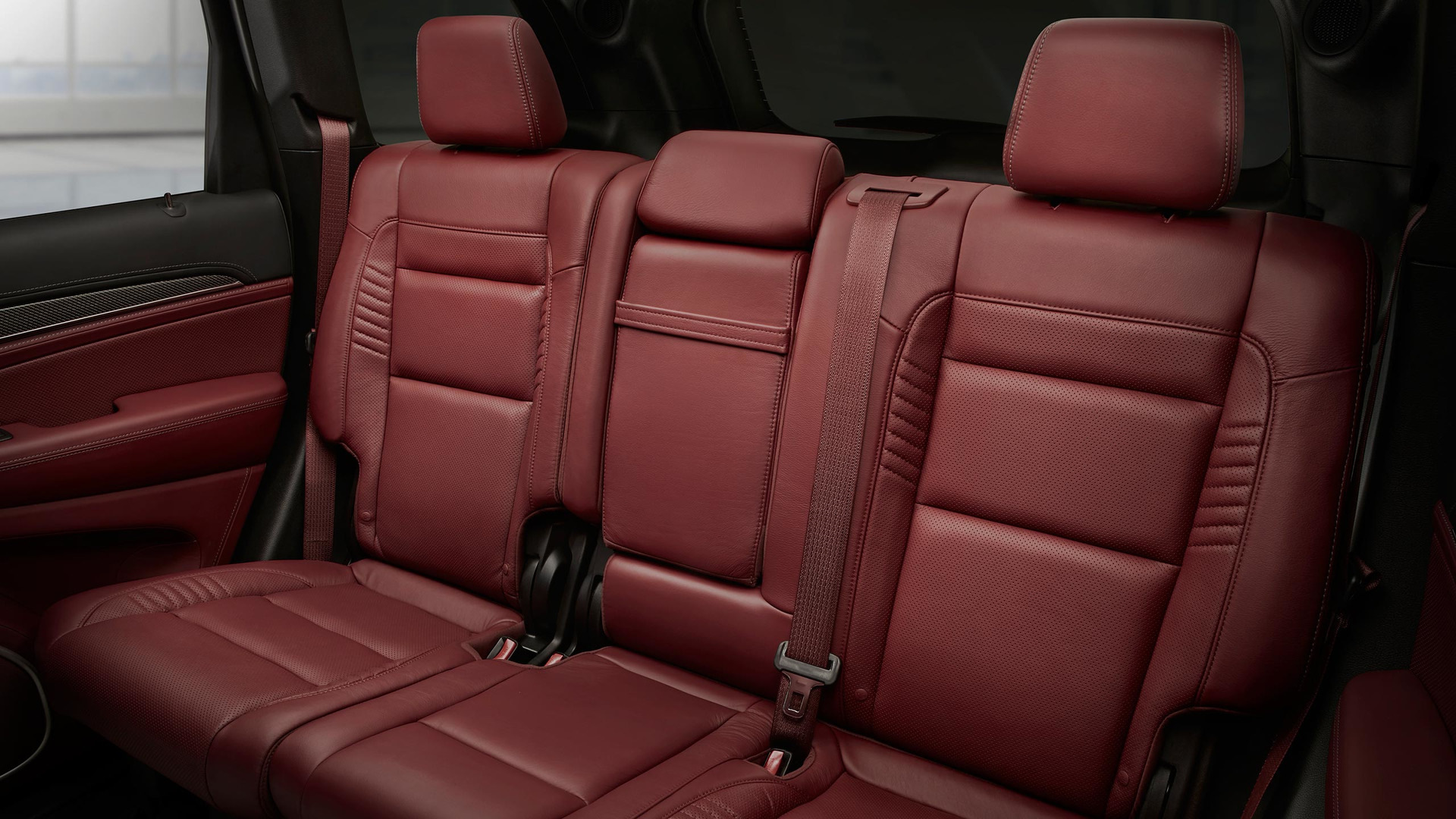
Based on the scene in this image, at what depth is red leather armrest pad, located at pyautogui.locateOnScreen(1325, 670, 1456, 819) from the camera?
1022 millimetres

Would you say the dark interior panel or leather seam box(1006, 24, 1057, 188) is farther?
the dark interior panel

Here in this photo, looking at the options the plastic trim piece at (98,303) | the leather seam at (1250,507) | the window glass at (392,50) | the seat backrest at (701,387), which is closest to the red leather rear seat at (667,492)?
the seat backrest at (701,387)

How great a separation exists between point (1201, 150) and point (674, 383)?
0.86m

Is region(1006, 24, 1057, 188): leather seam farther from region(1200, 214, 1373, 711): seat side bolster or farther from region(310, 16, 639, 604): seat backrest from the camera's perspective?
region(310, 16, 639, 604): seat backrest

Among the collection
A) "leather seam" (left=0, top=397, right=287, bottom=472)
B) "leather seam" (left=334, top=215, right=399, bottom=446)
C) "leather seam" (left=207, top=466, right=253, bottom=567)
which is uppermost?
"leather seam" (left=334, top=215, right=399, bottom=446)

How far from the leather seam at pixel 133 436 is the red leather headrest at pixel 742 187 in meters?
1.01

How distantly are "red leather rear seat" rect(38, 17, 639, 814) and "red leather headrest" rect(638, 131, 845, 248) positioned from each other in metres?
0.18

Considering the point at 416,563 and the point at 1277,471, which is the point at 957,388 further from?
the point at 416,563

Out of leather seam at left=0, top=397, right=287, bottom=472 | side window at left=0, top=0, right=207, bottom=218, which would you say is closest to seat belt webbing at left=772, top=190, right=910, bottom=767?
leather seam at left=0, top=397, right=287, bottom=472

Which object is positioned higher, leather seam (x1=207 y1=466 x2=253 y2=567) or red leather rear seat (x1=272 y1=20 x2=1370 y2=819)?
red leather rear seat (x1=272 y1=20 x2=1370 y2=819)

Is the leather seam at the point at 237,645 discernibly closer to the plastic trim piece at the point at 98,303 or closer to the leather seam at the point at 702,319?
the plastic trim piece at the point at 98,303

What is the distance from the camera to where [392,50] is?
111 inches

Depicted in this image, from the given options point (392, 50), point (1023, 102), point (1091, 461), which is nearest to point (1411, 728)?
point (1091, 461)

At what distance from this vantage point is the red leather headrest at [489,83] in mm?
1989
